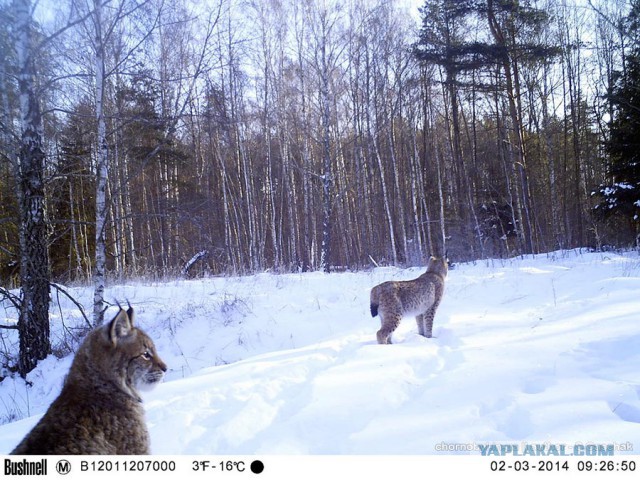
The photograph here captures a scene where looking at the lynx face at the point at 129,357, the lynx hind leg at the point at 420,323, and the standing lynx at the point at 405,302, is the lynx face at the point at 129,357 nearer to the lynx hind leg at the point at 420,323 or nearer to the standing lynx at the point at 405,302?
the standing lynx at the point at 405,302

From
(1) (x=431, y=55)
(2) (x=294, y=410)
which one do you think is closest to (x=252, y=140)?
(1) (x=431, y=55)


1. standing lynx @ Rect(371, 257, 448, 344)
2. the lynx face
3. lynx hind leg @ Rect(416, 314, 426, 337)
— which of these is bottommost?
lynx hind leg @ Rect(416, 314, 426, 337)

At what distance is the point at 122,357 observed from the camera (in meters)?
2.69

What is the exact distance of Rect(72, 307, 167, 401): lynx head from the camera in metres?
2.61

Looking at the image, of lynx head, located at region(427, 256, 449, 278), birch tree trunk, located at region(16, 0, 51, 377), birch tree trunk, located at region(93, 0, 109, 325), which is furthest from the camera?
birch tree trunk, located at region(93, 0, 109, 325)

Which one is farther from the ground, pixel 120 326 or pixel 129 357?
pixel 120 326

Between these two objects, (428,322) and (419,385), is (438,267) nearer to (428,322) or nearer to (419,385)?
(428,322)

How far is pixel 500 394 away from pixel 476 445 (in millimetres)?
913

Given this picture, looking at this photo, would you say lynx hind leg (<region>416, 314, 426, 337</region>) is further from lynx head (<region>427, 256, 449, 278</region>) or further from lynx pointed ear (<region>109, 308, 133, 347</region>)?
lynx pointed ear (<region>109, 308, 133, 347</region>)

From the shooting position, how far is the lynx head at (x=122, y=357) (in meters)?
2.61

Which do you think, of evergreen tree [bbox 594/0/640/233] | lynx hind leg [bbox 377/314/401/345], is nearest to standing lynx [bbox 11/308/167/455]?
lynx hind leg [bbox 377/314/401/345]

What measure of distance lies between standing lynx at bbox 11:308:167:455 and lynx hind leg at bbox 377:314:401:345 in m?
3.61

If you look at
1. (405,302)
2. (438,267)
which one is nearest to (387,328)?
(405,302)

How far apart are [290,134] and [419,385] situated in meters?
21.2
